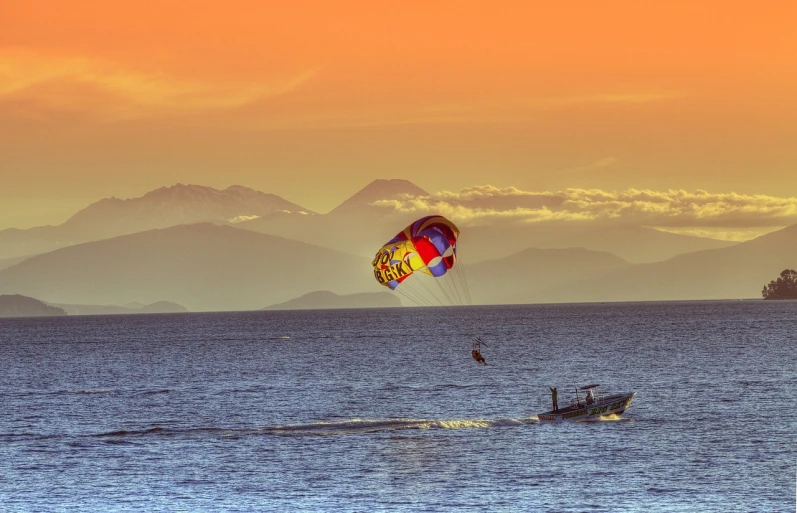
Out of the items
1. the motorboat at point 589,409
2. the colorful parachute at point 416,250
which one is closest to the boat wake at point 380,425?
the motorboat at point 589,409

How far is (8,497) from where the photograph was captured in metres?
68.0

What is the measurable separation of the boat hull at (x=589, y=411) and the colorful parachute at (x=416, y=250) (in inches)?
Result: 633

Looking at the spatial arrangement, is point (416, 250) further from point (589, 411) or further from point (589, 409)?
point (589, 411)

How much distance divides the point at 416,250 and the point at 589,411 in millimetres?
20626

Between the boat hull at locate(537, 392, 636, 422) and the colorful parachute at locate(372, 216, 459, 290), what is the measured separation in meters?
16.1

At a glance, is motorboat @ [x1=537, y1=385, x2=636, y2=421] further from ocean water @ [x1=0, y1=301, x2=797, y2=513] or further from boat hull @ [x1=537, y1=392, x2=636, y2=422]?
ocean water @ [x1=0, y1=301, x2=797, y2=513]

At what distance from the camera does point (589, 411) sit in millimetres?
93188

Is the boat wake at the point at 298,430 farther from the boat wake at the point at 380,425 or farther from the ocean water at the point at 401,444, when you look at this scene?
the ocean water at the point at 401,444

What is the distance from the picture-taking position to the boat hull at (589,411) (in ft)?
303

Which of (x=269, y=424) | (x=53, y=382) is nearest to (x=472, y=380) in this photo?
(x=269, y=424)

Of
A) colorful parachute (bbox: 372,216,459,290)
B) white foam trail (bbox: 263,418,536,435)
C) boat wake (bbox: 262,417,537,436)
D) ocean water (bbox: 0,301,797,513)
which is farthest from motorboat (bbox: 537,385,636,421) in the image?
colorful parachute (bbox: 372,216,459,290)

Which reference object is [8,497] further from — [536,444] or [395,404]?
[395,404]

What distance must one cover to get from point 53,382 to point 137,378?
1097 cm

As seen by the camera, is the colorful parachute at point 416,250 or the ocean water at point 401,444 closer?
the ocean water at point 401,444
